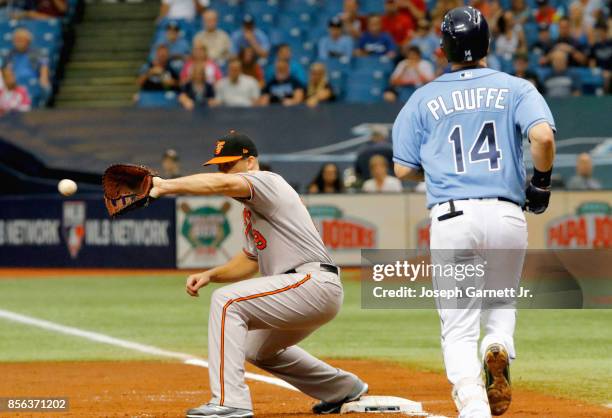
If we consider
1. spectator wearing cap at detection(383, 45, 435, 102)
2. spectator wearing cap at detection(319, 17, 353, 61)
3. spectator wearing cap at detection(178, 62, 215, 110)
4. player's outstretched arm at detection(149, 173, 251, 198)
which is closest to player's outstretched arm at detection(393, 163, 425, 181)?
player's outstretched arm at detection(149, 173, 251, 198)

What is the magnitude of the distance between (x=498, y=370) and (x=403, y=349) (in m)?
4.73

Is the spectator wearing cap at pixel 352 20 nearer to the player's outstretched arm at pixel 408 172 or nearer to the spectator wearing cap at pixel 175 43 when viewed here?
the spectator wearing cap at pixel 175 43

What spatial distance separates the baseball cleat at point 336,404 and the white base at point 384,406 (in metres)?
0.03

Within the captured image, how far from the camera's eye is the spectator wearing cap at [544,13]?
2079 cm

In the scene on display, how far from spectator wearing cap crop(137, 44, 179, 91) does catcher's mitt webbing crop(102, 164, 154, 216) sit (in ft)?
46.7

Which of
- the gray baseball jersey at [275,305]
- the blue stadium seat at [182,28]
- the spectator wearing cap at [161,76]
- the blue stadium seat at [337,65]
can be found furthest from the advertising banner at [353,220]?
the gray baseball jersey at [275,305]

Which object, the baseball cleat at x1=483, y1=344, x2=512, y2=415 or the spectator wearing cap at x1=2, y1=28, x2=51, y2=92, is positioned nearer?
the baseball cleat at x1=483, y1=344, x2=512, y2=415

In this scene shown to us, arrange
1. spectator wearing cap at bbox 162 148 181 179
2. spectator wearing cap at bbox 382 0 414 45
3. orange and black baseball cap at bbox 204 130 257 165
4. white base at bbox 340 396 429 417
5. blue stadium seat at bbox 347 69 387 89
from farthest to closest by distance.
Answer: spectator wearing cap at bbox 382 0 414 45 < blue stadium seat at bbox 347 69 387 89 < spectator wearing cap at bbox 162 148 181 179 < white base at bbox 340 396 429 417 < orange and black baseball cap at bbox 204 130 257 165

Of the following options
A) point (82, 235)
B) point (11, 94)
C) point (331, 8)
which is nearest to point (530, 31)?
point (331, 8)

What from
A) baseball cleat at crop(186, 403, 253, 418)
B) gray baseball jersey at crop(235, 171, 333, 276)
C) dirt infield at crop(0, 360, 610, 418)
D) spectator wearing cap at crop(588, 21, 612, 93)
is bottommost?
dirt infield at crop(0, 360, 610, 418)

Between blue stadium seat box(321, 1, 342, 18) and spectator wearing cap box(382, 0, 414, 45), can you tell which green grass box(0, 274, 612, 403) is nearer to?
spectator wearing cap box(382, 0, 414, 45)

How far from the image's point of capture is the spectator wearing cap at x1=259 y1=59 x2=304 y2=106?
1942 centimetres

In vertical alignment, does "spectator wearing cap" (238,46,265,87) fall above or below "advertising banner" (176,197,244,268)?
above

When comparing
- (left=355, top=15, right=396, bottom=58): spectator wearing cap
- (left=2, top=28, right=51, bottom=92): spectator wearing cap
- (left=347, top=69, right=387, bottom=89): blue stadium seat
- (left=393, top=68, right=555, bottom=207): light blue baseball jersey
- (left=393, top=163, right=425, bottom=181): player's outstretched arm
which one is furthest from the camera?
(left=2, top=28, right=51, bottom=92): spectator wearing cap
